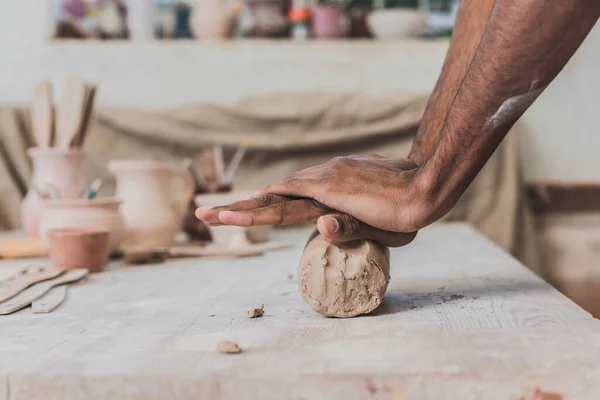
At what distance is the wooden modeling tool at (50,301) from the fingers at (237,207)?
0.29 meters

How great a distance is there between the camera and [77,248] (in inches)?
54.9

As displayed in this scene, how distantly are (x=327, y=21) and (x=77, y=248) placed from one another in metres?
1.78

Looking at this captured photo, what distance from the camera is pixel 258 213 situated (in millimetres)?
1021

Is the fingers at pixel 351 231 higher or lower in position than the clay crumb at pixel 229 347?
higher

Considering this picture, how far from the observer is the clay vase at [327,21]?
285 centimetres

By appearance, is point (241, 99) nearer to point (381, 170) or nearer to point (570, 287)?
point (570, 287)

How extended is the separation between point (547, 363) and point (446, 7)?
8.78ft

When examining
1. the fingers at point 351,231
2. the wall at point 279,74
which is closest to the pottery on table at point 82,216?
the fingers at point 351,231

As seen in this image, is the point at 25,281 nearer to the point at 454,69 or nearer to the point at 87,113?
the point at 87,113

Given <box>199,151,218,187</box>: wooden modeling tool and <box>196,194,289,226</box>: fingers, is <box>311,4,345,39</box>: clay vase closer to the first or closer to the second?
<box>199,151,218,187</box>: wooden modeling tool

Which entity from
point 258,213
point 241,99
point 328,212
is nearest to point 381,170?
point 328,212

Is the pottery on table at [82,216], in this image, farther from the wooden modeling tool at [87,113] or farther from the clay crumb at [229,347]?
the clay crumb at [229,347]

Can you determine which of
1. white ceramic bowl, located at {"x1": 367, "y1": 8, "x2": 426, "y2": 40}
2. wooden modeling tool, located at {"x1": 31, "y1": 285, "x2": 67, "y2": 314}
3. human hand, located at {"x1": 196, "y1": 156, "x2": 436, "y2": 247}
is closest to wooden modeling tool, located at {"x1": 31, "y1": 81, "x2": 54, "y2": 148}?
wooden modeling tool, located at {"x1": 31, "y1": 285, "x2": 67, "y2": 314}

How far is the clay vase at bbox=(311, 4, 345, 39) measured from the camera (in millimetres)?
2850
